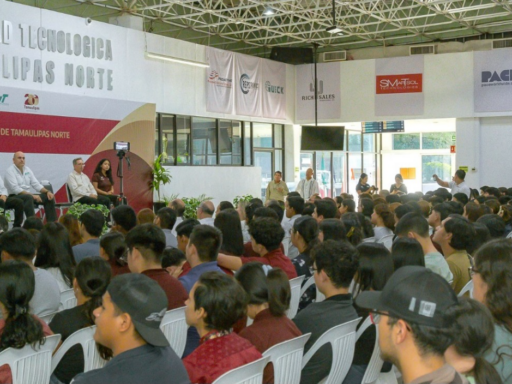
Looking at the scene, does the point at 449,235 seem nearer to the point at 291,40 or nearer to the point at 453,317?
the point at 453,317

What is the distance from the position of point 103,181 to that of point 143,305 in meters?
9.52

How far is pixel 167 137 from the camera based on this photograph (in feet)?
50.1

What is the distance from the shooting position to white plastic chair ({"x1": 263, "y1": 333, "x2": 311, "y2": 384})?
2.78 meters

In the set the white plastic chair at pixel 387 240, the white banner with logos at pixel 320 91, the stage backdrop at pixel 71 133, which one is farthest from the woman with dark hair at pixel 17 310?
the white banner with logos at pixel 320 91

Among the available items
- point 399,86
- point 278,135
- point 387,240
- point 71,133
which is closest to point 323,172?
point 278,135

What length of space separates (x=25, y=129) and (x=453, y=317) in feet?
34.5

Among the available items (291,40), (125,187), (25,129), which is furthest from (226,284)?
(291,40)

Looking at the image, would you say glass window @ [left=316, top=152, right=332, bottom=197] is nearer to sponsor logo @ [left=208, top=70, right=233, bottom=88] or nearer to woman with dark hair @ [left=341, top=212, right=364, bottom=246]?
sponsor logo @ [left=208, top=70, right=233, bottom=88]

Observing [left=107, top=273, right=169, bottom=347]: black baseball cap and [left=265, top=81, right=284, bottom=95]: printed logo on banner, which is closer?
[left=107, top=273, right=169, bottom=347]: black baseball cap

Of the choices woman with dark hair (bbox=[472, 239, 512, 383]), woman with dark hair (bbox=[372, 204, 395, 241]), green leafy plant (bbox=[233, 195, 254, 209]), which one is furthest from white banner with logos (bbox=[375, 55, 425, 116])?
woman with dark hair (bbox=[472, 239, 512, 383])

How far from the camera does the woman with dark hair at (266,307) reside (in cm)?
303

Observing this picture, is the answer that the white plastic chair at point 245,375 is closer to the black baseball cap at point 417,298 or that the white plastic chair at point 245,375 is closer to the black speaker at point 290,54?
the black baseball cap at point 417,298

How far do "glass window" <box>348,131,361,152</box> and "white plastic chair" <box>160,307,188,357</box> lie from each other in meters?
18.9

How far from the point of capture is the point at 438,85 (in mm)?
17375
